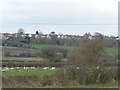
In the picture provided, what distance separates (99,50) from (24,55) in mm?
11156

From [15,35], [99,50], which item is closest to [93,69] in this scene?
[99,50]

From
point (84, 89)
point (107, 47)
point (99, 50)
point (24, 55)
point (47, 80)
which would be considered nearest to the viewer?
point (84, 89)

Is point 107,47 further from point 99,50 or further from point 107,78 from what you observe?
point 107,78

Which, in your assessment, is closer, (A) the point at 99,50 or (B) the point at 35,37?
(A) the point at 99,50

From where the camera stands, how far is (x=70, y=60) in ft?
99.7

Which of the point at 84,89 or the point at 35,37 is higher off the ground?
the point at 35,37

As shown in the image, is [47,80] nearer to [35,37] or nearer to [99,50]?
[99,50]

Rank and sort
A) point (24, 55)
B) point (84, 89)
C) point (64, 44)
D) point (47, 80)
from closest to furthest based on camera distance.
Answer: point (84, 89) < point (47, 80) < point (64, 44) < point (24, 55)

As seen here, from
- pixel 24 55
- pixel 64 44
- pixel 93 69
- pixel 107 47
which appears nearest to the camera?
pixel 93 69

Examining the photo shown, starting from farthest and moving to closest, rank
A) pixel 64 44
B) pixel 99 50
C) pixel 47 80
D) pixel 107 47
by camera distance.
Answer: pixel 64 44 < pixel 99 50 < pixel 107 47 < pixel 47 80

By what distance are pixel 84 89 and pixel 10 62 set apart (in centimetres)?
2718

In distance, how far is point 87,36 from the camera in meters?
35.4

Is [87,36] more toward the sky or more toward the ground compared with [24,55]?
more toward the sky

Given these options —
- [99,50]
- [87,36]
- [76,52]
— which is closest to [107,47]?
[99,50]
